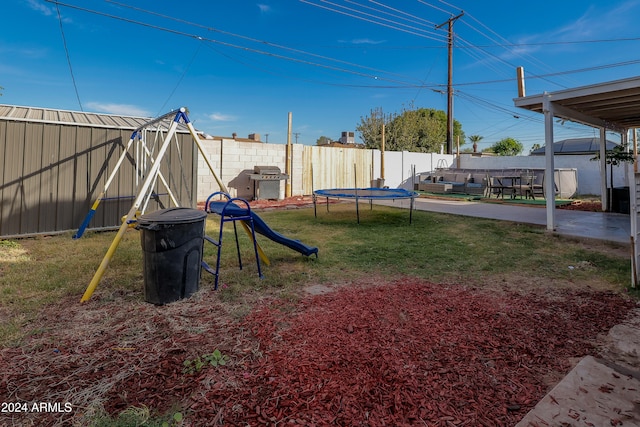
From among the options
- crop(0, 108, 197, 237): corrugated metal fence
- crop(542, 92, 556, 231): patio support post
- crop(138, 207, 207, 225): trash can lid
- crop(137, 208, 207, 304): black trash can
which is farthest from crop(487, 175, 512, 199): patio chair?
crop(137, 208, 207, 304): black trash can

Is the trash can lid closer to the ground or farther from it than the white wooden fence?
closer to the ground

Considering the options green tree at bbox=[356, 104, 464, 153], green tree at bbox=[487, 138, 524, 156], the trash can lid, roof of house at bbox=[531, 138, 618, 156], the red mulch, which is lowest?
the red mulch

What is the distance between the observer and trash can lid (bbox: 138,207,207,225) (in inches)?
108

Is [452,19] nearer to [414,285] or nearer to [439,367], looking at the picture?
[414,285]

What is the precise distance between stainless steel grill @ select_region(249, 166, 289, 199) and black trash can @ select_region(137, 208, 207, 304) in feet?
25.8

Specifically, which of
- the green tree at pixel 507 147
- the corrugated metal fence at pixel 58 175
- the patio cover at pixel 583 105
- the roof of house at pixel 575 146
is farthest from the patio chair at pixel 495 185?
the green tree at pixel 507 147

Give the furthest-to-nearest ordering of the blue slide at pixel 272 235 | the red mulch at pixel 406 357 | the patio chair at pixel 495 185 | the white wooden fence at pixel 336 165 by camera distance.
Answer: the patio chair at pixel 495 185 < the white wooden fence at pixel 336 165 < the blue slide at pixel 272 235 < the red mulch at pixel 406 357

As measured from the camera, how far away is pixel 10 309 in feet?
8.73

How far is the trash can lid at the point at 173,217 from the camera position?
275cm

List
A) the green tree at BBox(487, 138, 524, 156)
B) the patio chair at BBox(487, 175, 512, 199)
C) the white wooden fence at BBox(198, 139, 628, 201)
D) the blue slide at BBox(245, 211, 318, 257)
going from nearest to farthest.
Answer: the blue slide at BBox(245, 211, 318, 257), the white wooden fence at BBox(198, 139, 628, 201), the patio chair at BBox(487, 175, 512, 199), the green tree at BBox(487, 138, 524, 156)

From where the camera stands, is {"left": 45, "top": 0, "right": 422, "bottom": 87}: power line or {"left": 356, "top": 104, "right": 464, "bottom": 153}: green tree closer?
{"left": 45, "top": 0, "right": 422, "bottom": 87}: power line

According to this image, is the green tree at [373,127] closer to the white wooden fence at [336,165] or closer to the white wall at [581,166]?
the white wooden fence at [336,165]

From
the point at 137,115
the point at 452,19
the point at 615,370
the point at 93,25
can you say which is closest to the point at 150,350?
the point at 615,370

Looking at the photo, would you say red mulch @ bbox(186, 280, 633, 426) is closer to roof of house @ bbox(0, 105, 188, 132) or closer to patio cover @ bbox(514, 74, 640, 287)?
patio cover @ bbox(514, 74, 640, 287)
